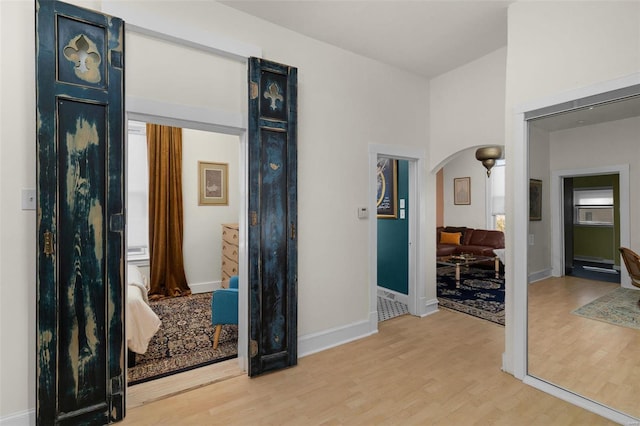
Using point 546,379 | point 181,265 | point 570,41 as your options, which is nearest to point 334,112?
point 570,41

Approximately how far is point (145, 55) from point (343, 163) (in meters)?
1.91

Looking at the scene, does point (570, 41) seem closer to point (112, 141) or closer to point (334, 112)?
point (334, 112)

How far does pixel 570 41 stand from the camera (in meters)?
2.23

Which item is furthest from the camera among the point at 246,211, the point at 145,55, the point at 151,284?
the point at 151,284

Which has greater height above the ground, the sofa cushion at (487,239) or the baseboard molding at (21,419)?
the sofa cushion at (487,239)

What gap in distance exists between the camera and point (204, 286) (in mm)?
5117

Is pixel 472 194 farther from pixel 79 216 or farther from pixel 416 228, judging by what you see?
pixel 79 216

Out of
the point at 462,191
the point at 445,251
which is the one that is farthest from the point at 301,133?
the point at 462,191

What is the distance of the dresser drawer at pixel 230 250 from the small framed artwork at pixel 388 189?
90.7 inches

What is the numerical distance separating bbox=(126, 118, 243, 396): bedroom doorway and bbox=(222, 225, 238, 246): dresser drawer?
0.67 feet

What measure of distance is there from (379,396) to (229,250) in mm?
3266

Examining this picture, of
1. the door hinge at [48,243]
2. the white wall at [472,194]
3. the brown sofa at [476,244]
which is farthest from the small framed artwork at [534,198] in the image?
the white wall at [472,194]

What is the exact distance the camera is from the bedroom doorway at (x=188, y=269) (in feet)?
8.54

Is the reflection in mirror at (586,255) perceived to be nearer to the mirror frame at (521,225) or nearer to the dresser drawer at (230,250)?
the mirror frame at (521,225)
